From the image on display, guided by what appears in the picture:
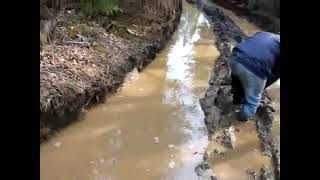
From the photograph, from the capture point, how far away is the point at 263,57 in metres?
5.50

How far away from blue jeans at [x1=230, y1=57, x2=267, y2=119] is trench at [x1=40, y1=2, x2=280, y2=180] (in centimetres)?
22

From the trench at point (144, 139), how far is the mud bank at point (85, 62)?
0.20 meters

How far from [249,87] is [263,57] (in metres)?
0.41

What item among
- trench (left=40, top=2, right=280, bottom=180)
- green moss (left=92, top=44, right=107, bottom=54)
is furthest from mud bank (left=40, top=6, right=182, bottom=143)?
trench (left=40, top=2, right=280, bottom=180)

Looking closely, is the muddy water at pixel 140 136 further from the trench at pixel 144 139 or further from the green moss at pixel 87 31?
the green moss at pixel 87 31

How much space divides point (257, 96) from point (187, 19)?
10.9 m

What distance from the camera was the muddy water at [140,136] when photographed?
4.99m

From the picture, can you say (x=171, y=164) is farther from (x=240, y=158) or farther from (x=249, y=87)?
(x=249, y=87)

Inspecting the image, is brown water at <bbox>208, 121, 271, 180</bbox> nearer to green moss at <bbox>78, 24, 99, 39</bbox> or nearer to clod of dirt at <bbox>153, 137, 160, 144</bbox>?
clod of dirt at <bbox>153, 137, 160, 144</bbox>

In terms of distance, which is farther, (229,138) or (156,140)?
(156,140)

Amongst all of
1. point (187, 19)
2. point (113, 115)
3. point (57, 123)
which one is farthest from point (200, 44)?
point (57, 123)

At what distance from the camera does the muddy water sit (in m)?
4.99

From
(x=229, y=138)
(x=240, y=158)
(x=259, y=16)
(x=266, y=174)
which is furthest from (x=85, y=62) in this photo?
(x=259, y=16)
